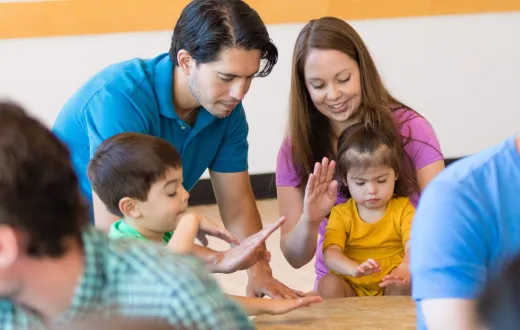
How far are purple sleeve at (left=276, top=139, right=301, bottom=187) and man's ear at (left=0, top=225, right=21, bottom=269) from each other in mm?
1555

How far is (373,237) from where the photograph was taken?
226 centimetres

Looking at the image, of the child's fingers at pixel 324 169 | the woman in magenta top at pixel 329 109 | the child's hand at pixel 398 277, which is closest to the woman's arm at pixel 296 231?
the woman in magenta top at pixel 329 109

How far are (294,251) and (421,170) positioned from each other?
418mm

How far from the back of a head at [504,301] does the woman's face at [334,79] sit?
5.16ft

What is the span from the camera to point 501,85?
480 cm

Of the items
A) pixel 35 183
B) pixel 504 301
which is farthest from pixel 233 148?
pixel 504 301

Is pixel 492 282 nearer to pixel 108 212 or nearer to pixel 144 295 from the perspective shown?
pixel 144 295

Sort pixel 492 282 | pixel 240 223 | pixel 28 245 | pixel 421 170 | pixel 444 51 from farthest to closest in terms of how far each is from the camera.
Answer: pixel 444 51 < pixel 240 223 < pixel 421 170 < pixel 28 245 < pixel 492 282

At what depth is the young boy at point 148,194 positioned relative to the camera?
71.2 inches

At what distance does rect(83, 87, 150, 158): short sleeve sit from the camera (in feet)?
6.73

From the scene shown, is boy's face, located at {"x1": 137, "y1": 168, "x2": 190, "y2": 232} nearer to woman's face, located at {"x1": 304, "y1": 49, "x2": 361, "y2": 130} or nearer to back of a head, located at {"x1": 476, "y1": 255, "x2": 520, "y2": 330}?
woman's face, located at {"x1": 304, "y1": 49, "x2": 361, "y2": 130}

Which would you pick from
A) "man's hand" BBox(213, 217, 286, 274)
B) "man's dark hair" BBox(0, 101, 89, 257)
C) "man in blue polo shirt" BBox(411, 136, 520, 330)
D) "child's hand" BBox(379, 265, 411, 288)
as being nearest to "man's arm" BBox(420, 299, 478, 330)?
"man in blue polo shirt" BBox(411, 136, 520, 330)

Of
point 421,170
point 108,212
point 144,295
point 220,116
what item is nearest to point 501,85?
point 421,170

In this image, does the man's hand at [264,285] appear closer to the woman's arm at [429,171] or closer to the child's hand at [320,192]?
the child's hand at [320,192]
